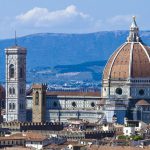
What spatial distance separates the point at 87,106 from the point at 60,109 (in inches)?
110

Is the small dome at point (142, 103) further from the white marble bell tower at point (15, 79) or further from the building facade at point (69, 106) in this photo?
the white marble bell tower at point (15, 79)

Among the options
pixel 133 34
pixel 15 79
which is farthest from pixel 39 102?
pixel 133 34

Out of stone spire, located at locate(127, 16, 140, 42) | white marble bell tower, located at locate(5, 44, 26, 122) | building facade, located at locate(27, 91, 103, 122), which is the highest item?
stone spire, located at locate(127, 16, 140, 42)

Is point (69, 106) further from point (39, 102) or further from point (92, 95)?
point (39, 102)

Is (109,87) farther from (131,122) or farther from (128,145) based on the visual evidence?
(128,145)

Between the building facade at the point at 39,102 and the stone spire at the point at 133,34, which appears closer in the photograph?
the building facade at the point at 39,102

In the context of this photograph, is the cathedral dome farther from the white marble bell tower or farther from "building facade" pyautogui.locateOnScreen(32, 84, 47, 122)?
the white marble bell tower

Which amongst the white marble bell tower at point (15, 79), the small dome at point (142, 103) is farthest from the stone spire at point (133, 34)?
the white marble bell tower at point (15, 79)

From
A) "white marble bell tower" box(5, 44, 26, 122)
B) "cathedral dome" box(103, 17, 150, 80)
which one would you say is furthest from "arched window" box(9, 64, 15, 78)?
"cathedral dome" box(103, 17, 150, 80)

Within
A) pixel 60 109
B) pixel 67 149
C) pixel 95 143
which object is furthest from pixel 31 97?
pixel 67 149

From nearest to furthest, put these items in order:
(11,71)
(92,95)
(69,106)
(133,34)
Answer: (11,71), (69,106), (92,95), (133,34)

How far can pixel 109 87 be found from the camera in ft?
508

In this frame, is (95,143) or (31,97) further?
(31,97)

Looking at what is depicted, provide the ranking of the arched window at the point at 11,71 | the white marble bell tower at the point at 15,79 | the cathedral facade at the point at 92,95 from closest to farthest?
the cathedral facade at the point at 92,95, the white marble bell tower at the point at 15,79, the arched window at the point at 11,71
